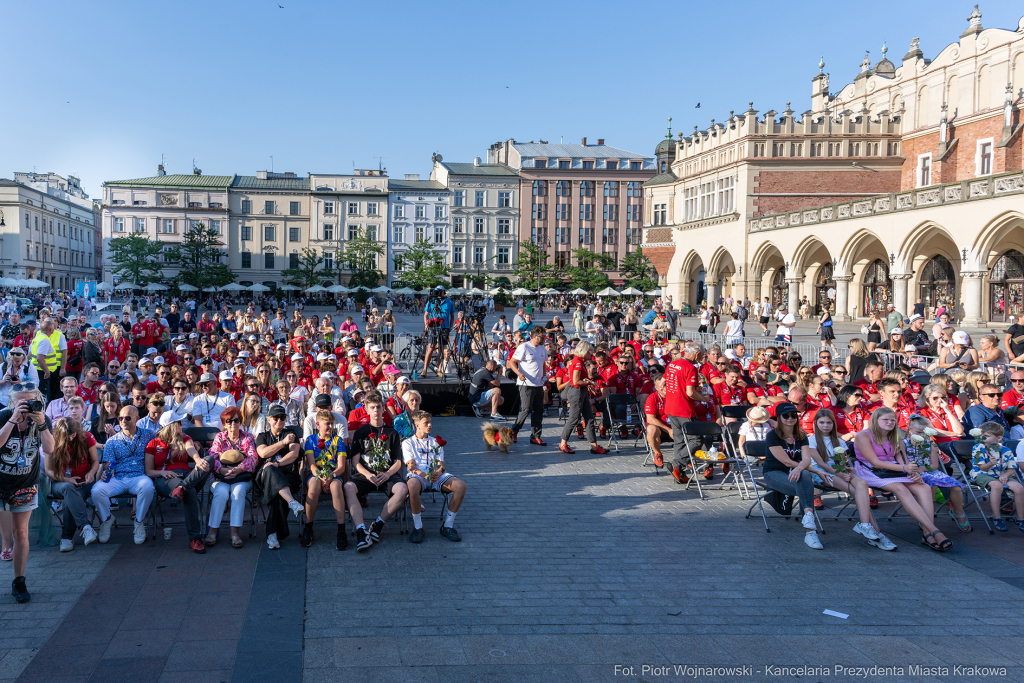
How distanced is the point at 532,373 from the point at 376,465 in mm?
4290

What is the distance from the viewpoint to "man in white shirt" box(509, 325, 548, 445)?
36.1ft

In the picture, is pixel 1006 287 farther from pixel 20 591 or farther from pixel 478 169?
pixel 478 169

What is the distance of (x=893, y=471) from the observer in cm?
724

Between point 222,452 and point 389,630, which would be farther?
point 222,452

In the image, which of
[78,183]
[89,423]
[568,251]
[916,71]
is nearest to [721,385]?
[89,423]

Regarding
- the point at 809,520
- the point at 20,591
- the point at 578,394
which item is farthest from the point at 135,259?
the point at 809,520

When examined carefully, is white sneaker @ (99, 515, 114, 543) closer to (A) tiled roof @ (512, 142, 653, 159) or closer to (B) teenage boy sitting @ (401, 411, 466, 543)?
(B) teenage boy sitting @ (401, 411, 466, 543)

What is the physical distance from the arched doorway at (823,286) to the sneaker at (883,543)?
36779 millimetres

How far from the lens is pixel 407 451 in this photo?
7227 mm

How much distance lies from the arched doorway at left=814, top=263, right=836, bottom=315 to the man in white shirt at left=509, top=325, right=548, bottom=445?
3410 cm

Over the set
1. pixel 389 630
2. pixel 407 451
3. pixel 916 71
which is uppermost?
pixel 916 71

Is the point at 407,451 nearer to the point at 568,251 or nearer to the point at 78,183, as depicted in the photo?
the point at 568,251

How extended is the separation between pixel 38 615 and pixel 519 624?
3.29 m

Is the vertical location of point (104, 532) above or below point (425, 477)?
below
